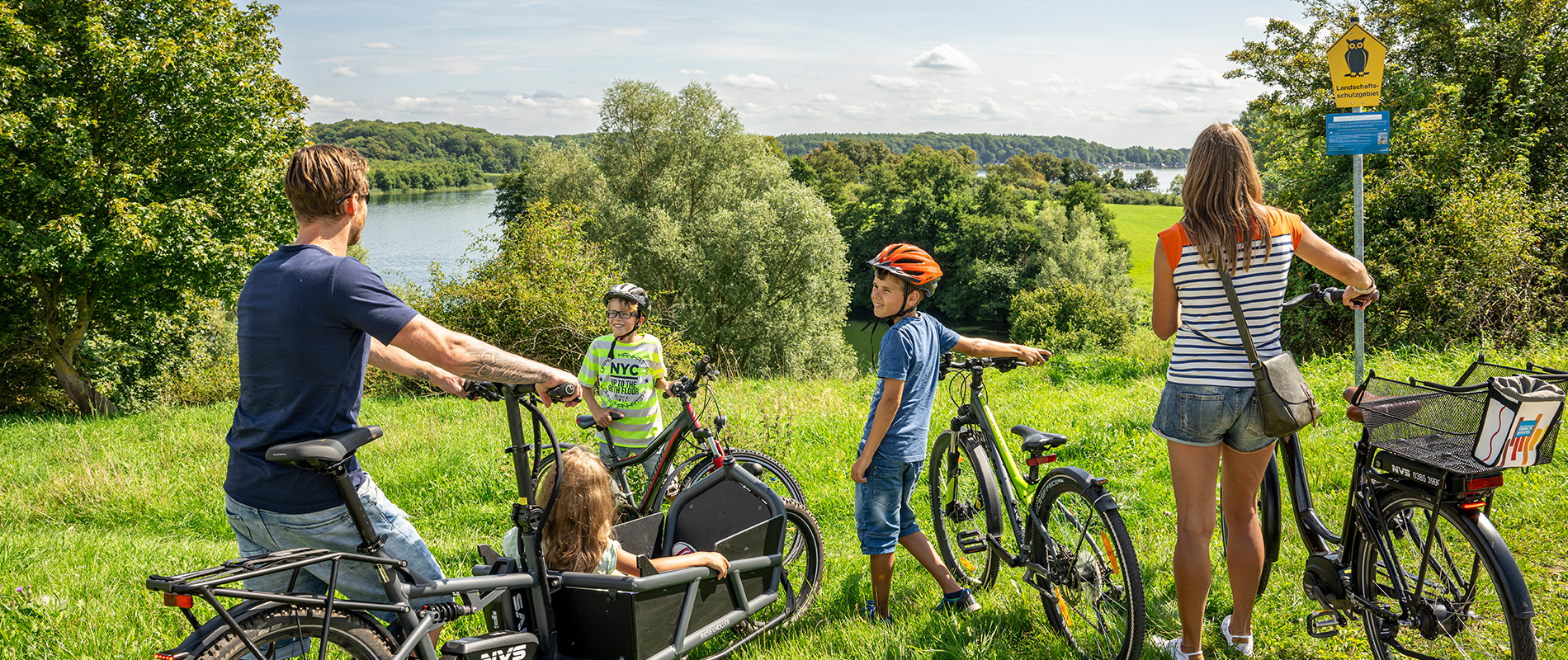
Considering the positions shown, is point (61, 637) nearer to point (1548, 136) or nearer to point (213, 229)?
point (213, 229)

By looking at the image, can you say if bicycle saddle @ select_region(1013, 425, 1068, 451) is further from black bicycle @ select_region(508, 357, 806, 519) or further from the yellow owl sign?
the yellow owl sign

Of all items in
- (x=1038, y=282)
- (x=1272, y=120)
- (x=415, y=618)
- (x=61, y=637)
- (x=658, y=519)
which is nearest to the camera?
(x=415, y=618)

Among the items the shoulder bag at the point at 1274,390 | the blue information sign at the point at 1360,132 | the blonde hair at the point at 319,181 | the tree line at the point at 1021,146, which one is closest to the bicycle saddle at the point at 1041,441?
the shoulder bag at the point at 1274,390

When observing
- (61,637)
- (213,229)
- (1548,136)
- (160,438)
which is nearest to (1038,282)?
(1548,136)

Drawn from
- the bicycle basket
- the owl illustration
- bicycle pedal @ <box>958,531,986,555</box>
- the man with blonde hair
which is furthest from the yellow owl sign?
the man with blonde hair

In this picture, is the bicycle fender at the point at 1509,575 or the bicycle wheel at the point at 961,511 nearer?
the bicycle fender at the point at 1509,575

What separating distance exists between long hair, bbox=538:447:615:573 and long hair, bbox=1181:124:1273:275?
216cm

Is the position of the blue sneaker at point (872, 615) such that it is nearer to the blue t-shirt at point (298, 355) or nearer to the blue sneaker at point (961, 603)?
the blue sneaker at point (961, 603)

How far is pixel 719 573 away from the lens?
311cm

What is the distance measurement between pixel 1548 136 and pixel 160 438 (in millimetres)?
18004

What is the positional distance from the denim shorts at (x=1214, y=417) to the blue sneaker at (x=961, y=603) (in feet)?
4.06

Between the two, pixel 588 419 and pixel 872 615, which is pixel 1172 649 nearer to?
pixel 872 615

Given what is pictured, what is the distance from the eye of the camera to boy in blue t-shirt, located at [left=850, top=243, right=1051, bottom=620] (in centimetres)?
338

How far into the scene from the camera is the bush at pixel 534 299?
16.1 meters
